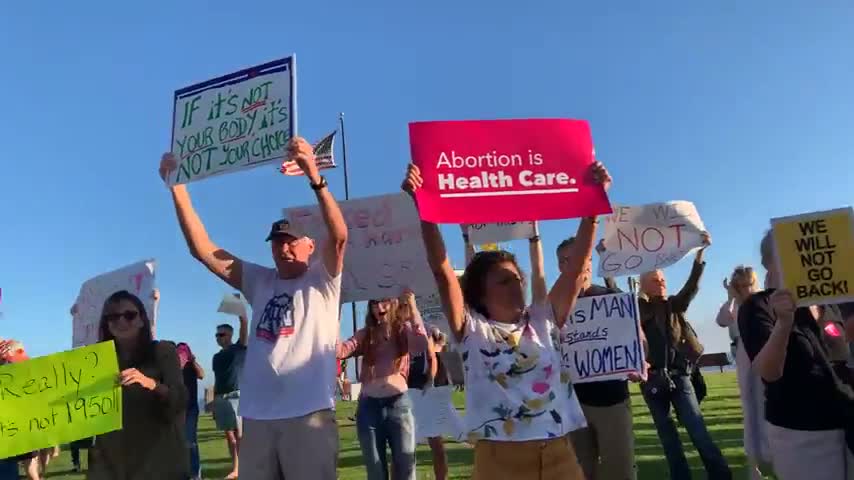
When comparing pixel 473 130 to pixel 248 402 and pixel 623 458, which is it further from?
pixel 623 458

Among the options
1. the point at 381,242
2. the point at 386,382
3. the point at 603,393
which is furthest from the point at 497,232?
the point at 603,393

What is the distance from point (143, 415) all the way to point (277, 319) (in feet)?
2.76

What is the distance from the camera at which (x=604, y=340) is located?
5.65 metres

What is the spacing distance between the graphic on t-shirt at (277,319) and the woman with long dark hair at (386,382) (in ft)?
7.38

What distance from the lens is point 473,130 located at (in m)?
3.66

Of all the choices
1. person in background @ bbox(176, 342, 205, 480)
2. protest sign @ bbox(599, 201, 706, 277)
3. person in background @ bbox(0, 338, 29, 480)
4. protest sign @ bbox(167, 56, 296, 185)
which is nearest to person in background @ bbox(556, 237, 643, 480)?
protest sign @ bbox(599, 201, 706, 277)

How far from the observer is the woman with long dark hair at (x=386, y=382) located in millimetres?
6148

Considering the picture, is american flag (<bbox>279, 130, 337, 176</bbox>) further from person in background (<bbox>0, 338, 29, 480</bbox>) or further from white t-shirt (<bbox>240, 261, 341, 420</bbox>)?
person in background (<bbox>0, 338, 29, 480</bbox>)

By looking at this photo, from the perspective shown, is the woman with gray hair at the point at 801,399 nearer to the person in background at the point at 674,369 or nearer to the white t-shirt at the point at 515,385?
the white t-shirt at the point at 515,385

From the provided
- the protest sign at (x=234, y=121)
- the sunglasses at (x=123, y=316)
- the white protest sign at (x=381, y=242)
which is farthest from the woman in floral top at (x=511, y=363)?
the white protest sign at (x=381, y=242)

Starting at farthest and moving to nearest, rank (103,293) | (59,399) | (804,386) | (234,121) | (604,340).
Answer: (103,293) < (604,340) < (234,121) < (59,399) < (804,386)

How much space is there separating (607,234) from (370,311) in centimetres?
213

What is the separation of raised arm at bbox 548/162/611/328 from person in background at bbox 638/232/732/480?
3031 millimetres

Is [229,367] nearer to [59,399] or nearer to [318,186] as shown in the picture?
[59,399]
